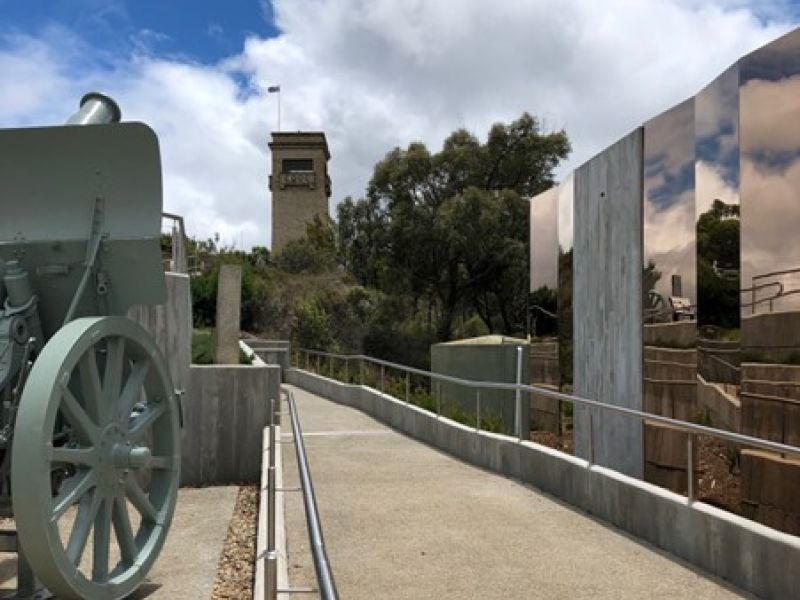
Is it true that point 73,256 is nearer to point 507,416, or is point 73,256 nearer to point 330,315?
point 507,416

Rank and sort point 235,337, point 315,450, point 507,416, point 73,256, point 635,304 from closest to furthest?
point 73,256 → point 635,304 → point 315,450 → point 507,416 → point 235,337

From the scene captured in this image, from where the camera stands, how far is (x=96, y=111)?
622 cm

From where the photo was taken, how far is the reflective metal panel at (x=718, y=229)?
6.96 m

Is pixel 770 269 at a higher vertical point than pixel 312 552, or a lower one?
higher

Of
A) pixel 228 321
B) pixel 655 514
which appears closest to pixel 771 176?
pixel 655 514

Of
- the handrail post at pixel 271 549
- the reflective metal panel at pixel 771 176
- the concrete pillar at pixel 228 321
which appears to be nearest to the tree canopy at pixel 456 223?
the concrete pillar at pixel 228 321

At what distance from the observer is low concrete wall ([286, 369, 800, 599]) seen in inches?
192

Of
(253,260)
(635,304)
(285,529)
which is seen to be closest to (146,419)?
(285,529)

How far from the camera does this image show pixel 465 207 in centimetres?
3191

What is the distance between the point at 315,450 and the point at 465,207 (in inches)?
857

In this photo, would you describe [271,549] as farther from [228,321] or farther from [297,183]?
[297,183]

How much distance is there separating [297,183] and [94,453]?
195 ft

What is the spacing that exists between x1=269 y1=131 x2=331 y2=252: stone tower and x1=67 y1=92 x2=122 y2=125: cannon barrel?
56.1m

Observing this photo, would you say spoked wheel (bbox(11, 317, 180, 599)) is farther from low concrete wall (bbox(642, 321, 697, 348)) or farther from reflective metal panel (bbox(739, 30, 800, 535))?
low concrete wall (bbox(642, 321, 697, 348))
